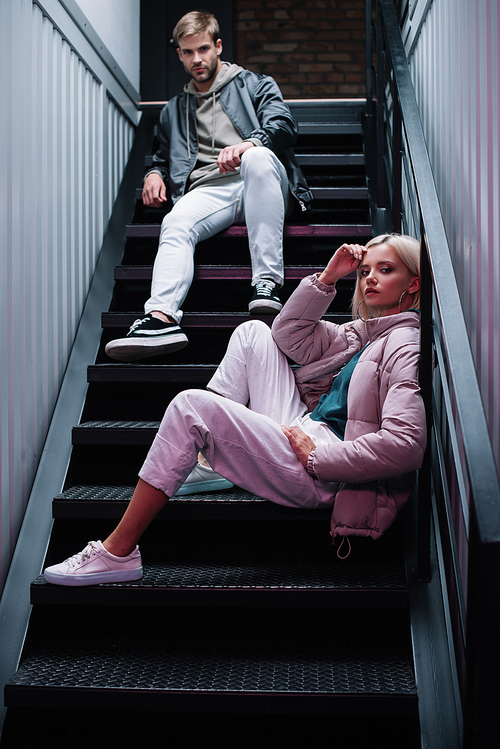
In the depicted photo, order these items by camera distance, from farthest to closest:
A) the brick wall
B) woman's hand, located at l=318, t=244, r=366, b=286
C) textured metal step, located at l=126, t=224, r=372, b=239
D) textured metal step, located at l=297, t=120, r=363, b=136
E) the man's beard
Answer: the brick wall → textured metal step, located at l=297, t=120, r=363, b=136 → the man's beard → textured metal step, located at l=126, t=224, r=372, b=239 → woman's hand, located at l=318, t=244, r=366, b=286

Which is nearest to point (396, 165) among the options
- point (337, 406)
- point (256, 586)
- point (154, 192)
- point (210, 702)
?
point (154, 192)

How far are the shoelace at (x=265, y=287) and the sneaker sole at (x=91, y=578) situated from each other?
1.04m

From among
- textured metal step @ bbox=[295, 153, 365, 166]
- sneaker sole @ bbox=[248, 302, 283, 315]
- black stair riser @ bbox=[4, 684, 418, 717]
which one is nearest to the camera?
black stair riser @ bbox=[4, 684, 418, 717]

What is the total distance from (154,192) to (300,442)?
5.02ft

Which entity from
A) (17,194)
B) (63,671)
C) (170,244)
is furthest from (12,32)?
(63,671)

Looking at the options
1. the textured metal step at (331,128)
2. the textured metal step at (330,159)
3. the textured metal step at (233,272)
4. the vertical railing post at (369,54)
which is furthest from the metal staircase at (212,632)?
the vertical railing post at (369,54)

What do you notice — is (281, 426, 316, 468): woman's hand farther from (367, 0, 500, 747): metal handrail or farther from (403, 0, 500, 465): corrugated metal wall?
(403, 0, 500, 465): corrugated metal wall

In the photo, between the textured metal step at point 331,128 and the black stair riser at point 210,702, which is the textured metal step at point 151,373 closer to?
the black stair riser at point 210,702

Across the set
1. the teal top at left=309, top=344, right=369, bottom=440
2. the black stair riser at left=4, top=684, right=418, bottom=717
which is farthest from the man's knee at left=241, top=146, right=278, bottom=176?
the black stair riser at left=4, top=684, right=418, bottom=717

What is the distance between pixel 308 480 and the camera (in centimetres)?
140

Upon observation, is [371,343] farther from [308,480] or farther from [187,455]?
[187,455]

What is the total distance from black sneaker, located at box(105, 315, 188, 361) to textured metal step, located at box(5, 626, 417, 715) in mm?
832

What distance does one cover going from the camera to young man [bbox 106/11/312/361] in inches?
80.7

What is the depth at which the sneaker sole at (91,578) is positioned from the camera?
1.38 metres
